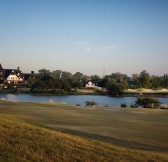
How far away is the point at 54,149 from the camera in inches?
431

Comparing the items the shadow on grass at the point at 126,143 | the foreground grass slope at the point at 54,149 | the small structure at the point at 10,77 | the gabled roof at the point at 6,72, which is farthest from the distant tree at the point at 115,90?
the foreground grass slope at the point at 54,149

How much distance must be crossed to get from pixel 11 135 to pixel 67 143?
2.25 m

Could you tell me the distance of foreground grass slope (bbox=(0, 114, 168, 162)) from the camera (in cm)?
1010

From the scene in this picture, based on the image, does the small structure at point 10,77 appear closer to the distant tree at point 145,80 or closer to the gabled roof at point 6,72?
the gabled roof at point 6,72

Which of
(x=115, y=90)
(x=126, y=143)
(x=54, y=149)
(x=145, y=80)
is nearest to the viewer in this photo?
(x=54, y=149)

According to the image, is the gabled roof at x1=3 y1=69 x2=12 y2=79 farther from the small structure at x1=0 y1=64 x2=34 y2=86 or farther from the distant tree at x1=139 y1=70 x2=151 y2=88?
the distant tree at x1=139 y1=70 x2=151 y2=88

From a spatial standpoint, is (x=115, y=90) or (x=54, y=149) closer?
(x=54, y=149)

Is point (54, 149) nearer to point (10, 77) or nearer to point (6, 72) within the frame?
point (10, 77)

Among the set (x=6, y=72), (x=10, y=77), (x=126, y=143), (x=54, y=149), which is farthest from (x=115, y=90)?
(x=54, y=149)

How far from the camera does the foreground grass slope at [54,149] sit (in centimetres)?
1010

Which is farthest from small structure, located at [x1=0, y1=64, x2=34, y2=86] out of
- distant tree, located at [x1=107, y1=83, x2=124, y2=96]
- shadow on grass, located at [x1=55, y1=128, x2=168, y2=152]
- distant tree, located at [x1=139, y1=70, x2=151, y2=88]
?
shadow on grass, located at [x1=55, y1=128, x2=168, y2=152]

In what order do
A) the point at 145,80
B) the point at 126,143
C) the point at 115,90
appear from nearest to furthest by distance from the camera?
the point at 126,143
the point at 115,90
the point at 145,80

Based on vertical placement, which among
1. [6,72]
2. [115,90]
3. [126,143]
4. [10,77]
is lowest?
[126,143]

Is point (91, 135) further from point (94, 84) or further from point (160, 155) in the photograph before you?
point (94, 84)
